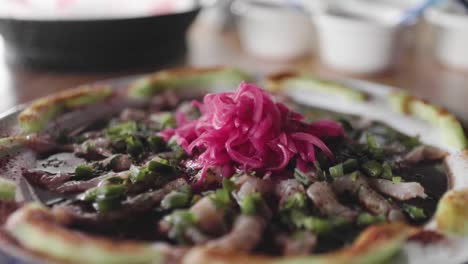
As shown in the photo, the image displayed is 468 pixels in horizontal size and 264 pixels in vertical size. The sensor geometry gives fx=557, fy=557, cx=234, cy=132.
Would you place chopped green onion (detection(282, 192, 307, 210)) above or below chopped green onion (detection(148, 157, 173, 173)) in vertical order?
below

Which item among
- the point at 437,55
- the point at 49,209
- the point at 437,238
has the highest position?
the point at 49,209

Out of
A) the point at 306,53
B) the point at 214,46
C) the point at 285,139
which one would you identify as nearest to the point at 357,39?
the point at 306,53

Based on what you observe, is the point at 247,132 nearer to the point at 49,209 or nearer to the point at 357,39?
the point at 49,209

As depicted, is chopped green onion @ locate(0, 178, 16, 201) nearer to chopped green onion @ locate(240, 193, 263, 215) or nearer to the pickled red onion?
the pickled red onion

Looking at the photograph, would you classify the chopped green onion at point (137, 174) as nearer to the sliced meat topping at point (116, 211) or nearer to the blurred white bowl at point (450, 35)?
the sliced meat topping at point (116, 211)

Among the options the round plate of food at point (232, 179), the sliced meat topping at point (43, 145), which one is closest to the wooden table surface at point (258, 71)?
the round plate of food at point (232, 179)

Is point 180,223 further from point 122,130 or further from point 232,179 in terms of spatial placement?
point 122,130

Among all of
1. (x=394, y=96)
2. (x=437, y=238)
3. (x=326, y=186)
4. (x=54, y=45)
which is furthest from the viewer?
(x=54, y=45)

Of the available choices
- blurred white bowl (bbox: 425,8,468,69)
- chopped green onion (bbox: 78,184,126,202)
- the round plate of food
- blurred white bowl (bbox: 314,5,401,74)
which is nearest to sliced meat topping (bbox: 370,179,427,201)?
the round plate of food
